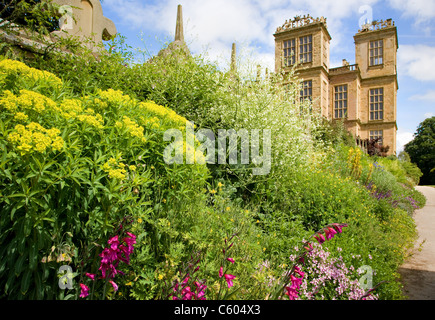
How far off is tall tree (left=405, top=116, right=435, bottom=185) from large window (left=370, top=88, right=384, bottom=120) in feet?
33.9

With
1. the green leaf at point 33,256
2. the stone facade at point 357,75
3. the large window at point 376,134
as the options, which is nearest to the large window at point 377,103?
the stone facade at point 357,75

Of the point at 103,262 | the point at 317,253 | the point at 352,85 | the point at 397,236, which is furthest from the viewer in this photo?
the point at 352,85

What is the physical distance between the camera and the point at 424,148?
36.1 m

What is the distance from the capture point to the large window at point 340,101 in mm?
24734

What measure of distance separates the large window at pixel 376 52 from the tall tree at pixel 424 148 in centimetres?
1417

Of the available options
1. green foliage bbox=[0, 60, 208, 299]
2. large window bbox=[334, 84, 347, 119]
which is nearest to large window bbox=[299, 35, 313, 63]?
large window bbox=[334, 84, 347, 119]

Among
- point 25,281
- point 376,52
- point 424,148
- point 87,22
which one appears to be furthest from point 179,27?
point 424,148

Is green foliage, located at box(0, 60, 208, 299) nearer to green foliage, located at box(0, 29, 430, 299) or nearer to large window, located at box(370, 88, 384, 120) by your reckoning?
green foliage, located at box(0, 29, 430, 299)

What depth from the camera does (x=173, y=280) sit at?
6.03 feet

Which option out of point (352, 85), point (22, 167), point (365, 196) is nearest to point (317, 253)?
point (22, 167)

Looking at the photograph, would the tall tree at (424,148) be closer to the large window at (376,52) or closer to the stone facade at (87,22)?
the large window at (376,52)
